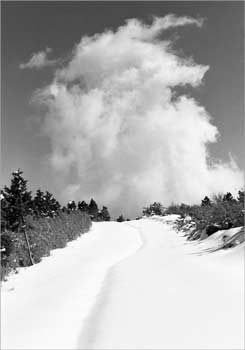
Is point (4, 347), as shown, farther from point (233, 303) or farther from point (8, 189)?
point (8, 189)

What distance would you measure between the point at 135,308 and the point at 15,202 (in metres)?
16.9

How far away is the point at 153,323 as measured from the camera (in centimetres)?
886

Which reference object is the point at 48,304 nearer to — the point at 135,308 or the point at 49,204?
the point at 135,308

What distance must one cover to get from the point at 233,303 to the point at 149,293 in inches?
115

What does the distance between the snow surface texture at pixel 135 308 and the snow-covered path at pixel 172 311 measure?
0.02 m

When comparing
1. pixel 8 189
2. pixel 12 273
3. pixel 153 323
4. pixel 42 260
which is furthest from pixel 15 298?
pixel 8 189

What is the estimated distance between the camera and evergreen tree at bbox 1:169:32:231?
24.9 m

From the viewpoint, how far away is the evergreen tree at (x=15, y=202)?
24.9 metres

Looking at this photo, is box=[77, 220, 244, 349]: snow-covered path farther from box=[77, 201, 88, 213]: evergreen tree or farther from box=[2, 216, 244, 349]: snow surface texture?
box=[77, 201, 88, 213]: evergreen tree

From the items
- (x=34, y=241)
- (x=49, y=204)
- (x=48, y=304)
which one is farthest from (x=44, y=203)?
(x=48, y=304)

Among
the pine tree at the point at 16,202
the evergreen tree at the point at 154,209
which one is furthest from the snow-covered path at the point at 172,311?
the evergreen tree at the point at 154,209

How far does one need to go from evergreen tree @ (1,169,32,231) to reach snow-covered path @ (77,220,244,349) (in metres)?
12.4

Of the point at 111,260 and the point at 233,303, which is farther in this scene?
the point at 111,260

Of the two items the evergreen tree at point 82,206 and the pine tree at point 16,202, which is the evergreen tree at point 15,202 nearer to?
the pine tree at point 16,202
